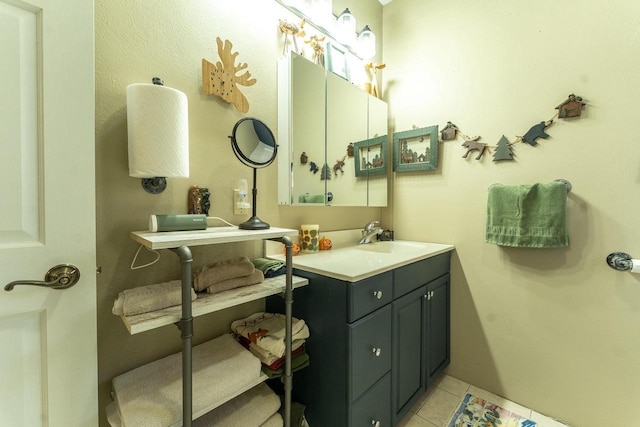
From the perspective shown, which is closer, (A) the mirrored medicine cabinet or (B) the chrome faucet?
(A) the mirrored medicine cabinet

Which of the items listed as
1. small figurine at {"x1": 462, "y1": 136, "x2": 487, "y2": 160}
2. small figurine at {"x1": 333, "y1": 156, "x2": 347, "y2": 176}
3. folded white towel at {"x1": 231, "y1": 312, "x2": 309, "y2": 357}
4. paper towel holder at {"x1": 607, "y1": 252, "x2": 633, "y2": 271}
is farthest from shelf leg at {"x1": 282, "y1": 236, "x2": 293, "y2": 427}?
paper towel holder at {"x1": 607, "y1": 252, "x2": 633, "y2": 271}

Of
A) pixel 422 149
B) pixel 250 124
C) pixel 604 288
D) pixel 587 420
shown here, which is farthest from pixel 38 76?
pixel 587 420

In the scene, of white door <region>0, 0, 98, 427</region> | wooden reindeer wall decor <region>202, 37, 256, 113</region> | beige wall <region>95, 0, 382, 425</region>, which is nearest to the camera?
white door <region>0, 0, 98, 427</region>

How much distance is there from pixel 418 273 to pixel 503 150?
2.87 feet

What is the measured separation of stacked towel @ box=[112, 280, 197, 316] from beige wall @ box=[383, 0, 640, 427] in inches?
62.2

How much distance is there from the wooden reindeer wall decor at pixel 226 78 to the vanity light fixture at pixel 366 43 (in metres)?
0.95

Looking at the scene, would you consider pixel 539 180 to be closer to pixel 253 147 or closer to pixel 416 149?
pixel 416 149

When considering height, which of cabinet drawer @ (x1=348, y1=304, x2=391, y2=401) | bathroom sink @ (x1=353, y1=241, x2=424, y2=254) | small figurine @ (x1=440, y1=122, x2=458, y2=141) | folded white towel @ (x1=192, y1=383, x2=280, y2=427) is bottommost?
folded white towel @ (x1=192, y1=383, x2=280, y2=427)

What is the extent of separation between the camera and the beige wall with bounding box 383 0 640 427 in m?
1.24

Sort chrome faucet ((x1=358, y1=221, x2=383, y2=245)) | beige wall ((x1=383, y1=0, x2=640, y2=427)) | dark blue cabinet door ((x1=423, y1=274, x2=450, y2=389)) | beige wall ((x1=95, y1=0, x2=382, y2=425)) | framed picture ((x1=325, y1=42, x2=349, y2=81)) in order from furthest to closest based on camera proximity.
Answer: chrome faucet ((x1=358, y1=221, x2=383, y2=245)) → framed picture ((x1=325, y1=42, x2=349, y2=81)) → dark blue cabinet door ((x1=423, y1=274, x2=450, y2=389)) → beige wall ((x1=383, y1=0, x2=640, y2=427)) → beige wall ((x1=95, y1=0, x2=382, y2=425))

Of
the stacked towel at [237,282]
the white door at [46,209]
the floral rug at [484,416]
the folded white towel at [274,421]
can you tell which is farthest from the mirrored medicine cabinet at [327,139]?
the floral rug at [484,416]

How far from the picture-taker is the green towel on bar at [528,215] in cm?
132

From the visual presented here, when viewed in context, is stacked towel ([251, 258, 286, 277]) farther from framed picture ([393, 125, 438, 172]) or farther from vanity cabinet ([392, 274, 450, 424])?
framed picture ([393, 125, 438, 172])

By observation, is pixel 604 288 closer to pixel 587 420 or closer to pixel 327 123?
pixel 587 420
